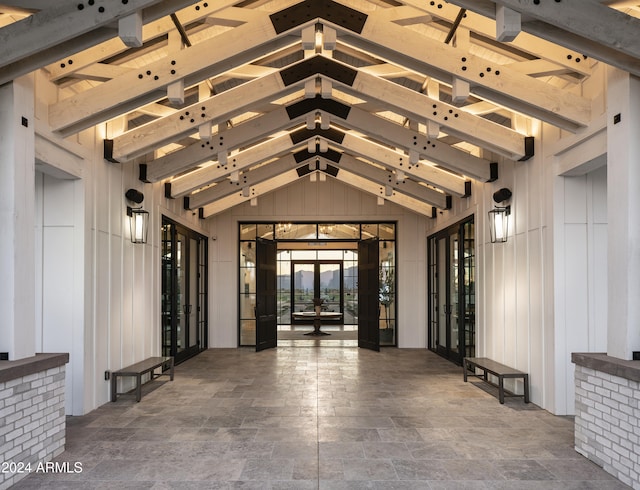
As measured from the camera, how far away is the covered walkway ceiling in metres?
3.44

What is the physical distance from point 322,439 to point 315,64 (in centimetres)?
404

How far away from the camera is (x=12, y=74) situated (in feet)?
12.3

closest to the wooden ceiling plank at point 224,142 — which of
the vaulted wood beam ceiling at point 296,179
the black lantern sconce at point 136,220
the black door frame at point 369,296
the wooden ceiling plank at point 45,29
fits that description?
the black lantern sconce at point 136,220

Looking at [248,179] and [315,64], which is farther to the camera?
[248,179]

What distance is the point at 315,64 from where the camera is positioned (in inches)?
229

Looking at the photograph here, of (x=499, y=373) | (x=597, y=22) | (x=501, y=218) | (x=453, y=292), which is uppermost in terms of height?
(x=597, y=22)

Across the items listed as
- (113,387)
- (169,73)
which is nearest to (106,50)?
(169,73)

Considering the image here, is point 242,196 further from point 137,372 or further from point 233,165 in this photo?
point 137,372

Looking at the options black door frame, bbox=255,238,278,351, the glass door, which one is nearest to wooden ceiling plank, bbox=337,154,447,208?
black door frame, bbox=255,238,278,351

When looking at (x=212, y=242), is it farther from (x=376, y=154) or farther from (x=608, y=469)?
(x=608, y=469)

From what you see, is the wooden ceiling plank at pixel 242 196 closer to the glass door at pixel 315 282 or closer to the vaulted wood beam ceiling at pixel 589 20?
the vaulted wood beam ceiling at pixel 589 20

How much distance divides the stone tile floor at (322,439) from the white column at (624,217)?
1.06m

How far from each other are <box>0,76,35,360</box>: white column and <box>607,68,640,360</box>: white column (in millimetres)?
4540

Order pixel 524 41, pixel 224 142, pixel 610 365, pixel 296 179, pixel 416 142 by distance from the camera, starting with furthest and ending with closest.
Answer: pixel 296 179, pixel 224 142, pixel 416 142, pixel 524 41, pixel 610 365
